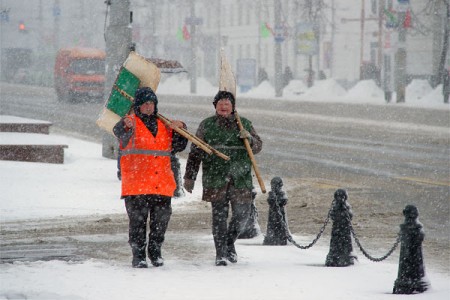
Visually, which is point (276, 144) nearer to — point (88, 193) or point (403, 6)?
point (88, 193)

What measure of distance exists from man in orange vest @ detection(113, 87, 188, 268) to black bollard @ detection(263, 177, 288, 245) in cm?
191

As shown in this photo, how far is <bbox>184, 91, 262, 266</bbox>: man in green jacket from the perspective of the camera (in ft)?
29.9

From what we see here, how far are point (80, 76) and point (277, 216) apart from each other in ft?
130

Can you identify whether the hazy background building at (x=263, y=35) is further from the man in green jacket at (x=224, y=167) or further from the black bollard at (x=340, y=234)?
the man in green jacket at (x=224, y=167)

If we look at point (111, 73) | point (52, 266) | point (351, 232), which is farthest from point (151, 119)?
point (111, 73)

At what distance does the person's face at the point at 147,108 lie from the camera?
8953mm

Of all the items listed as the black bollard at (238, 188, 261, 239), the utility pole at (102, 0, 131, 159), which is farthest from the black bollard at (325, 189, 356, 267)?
the utility pole at (102, 0, 131, 159)

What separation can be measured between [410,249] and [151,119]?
94.4 inches

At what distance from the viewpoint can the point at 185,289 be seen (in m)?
8.09

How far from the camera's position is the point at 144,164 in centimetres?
894

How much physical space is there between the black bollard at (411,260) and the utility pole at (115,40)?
12.3 m

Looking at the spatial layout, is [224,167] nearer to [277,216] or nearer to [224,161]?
[224,161]

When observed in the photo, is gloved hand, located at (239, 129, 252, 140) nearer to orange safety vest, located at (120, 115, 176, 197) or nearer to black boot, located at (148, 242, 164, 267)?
orange safety vest, located at (120, 115, 176, 197)

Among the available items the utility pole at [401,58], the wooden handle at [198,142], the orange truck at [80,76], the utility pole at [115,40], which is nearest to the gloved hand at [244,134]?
the wooden handle at [198,142]
